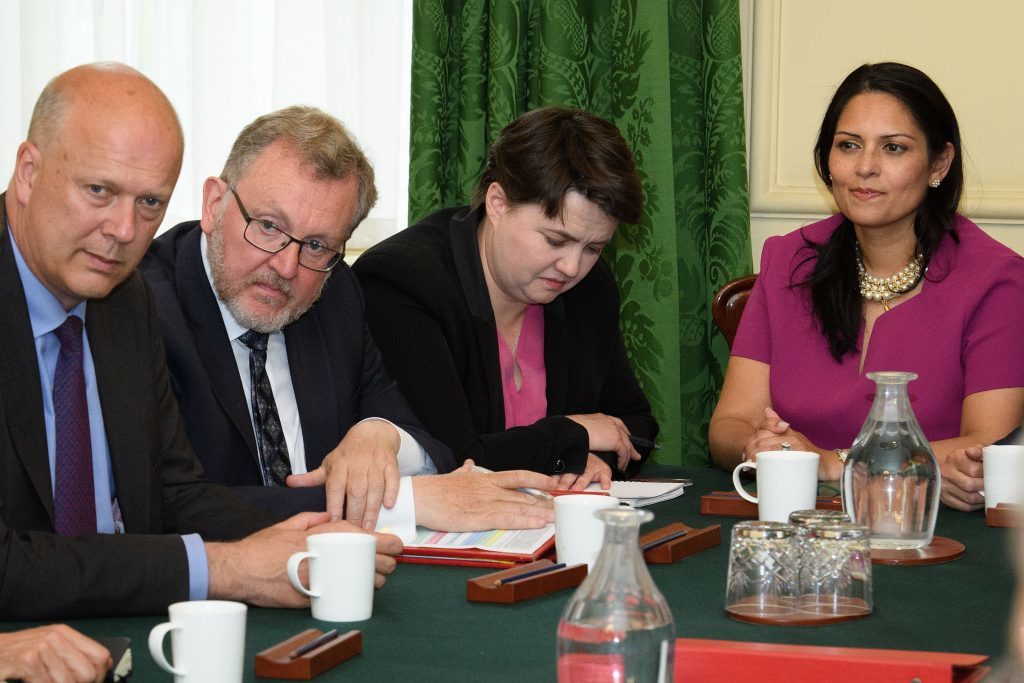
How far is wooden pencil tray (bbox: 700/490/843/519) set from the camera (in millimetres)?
2066

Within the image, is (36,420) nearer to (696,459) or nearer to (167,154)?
(167,154)

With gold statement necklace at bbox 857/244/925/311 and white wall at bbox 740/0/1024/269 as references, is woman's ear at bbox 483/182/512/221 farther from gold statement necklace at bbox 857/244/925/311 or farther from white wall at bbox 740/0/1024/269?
white wall at bbox 740/0/1024/269

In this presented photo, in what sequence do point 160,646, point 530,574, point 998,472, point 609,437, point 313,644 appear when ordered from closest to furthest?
point 160,646 → point 313,644 → point 530,574 → point 998,472 → point 609,437

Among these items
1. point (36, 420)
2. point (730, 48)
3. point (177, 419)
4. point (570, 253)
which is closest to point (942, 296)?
point (570, 253)

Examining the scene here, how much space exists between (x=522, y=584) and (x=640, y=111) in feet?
8.19

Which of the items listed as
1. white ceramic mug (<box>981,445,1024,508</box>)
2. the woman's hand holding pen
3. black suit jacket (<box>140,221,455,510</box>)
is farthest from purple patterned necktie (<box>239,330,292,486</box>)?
white ceramic mug (<box>981,445,1024,508</box>)

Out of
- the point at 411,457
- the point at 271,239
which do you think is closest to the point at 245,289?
the point at 271,239

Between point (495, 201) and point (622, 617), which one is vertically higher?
→ point (495, 201)

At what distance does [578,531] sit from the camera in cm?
160

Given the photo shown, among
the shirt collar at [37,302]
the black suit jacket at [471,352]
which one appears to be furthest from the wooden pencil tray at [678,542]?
the shirt collar at [37,302]

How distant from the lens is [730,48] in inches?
146

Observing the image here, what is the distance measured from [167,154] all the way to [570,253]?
1109 mm

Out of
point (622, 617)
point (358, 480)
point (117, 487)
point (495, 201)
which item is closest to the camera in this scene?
point (622, 617)

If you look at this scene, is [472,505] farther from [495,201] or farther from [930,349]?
[930,349]
